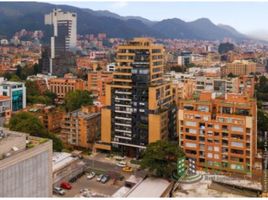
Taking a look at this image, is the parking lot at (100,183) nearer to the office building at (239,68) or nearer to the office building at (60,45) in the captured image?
the office building at (60,45)

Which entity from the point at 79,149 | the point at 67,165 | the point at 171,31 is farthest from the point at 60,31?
the point at 171,31

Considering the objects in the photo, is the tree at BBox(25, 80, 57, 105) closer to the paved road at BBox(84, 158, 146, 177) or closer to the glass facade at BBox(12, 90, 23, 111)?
the glass facade at BBox(12, 90, 23, 111)

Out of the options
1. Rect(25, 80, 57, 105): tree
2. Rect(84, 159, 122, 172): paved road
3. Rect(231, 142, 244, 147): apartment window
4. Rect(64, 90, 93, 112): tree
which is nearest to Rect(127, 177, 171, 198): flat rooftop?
Rect(84, 159, 122, 172): paved road

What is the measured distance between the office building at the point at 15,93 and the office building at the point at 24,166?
509 inches

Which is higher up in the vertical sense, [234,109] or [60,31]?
[60,31]

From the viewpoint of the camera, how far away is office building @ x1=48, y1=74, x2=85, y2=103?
25.5 metres

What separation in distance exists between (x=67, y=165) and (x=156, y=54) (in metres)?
5.56

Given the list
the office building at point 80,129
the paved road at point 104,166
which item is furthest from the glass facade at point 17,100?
the paved road at point 104,166

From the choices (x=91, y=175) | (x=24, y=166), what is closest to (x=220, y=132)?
(x=91, y=175)

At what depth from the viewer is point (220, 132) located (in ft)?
42.0

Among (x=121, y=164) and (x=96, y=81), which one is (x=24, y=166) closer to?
(x=121, y=164)

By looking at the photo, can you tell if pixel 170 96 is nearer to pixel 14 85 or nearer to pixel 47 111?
pixel 47 111

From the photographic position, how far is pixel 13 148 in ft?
25.2

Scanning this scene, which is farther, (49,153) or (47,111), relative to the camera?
(47,111)
